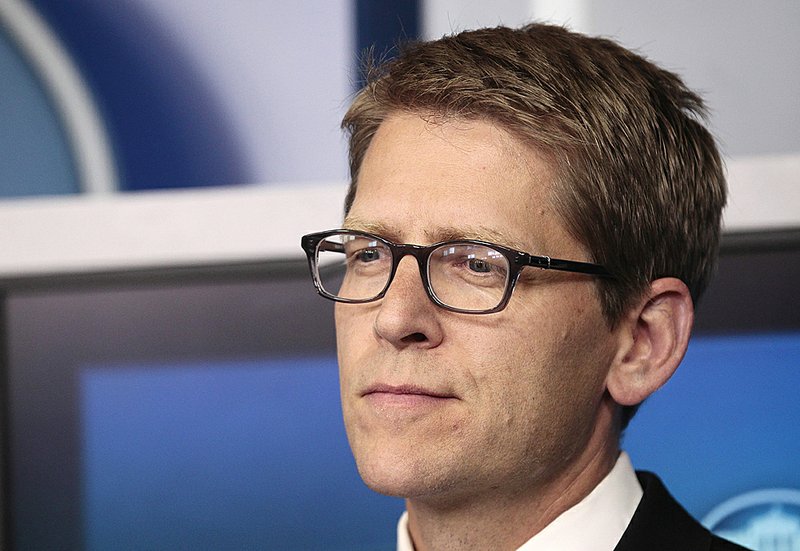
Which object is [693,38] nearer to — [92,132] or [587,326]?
[587,326]

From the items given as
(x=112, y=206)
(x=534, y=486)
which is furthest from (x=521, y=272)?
(x=112, y=206)

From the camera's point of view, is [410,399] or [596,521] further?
[596,521]

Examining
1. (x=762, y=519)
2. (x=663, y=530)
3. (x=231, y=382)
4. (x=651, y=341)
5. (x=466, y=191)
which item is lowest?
(x=762, y=519)

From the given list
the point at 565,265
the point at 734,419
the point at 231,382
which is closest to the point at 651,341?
the point at 565,265

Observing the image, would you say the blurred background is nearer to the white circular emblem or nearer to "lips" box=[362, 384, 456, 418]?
the white circular emblem

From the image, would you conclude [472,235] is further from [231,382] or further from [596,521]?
[231,382]

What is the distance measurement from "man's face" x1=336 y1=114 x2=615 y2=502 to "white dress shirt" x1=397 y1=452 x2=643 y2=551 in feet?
0.21

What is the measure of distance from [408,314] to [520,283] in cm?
16

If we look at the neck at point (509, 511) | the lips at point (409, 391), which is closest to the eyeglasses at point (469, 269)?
the lips at point (409, 391)

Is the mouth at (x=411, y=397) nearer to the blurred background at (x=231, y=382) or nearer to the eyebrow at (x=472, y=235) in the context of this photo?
the eyebrow at (x=472, y=235)

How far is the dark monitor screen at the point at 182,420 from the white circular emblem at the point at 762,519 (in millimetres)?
605

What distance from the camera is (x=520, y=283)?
138cm

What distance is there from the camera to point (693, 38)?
94.6 inches

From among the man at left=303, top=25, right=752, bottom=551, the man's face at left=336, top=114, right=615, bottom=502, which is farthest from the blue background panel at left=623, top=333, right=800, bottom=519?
the man's face at left=336, top=114, right=615, bottom=502
